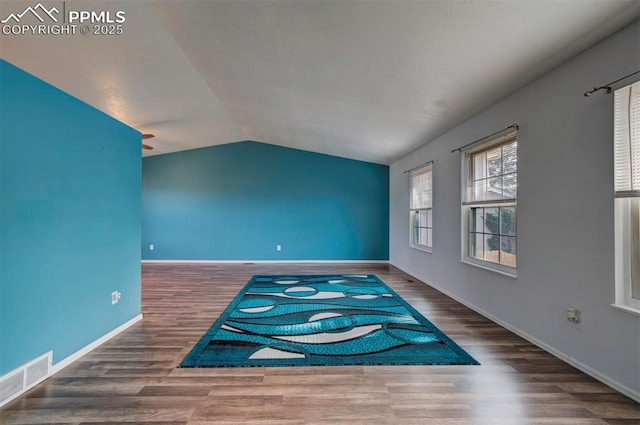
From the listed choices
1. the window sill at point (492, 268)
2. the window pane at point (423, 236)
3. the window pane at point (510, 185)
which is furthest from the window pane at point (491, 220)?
the window pane at point (423, 236)

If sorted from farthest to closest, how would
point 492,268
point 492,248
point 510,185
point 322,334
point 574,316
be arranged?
point 492,248 → point 492,268 → point 510,185 → point 322,334 → point 574,316

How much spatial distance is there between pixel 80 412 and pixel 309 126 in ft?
14.1


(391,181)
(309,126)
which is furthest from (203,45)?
(391,181)

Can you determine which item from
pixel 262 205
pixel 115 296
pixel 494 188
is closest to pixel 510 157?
pixel 494 188

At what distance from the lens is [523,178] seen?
8.67 feet

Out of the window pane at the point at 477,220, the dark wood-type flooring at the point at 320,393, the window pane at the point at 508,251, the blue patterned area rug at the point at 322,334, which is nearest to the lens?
the dark wood-type flooring at the point at 320,393

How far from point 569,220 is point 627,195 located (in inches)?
16.5

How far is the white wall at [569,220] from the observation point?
6.07 feet

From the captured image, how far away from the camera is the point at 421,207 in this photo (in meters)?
5.20

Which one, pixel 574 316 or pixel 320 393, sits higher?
pixel 574 316

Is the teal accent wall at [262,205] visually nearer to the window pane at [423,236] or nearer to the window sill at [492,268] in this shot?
the window pane at [423,236]

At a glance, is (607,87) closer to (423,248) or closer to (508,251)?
(508,251)

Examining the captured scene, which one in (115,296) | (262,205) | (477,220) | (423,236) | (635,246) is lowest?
(115,296)

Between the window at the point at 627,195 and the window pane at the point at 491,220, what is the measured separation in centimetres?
129
